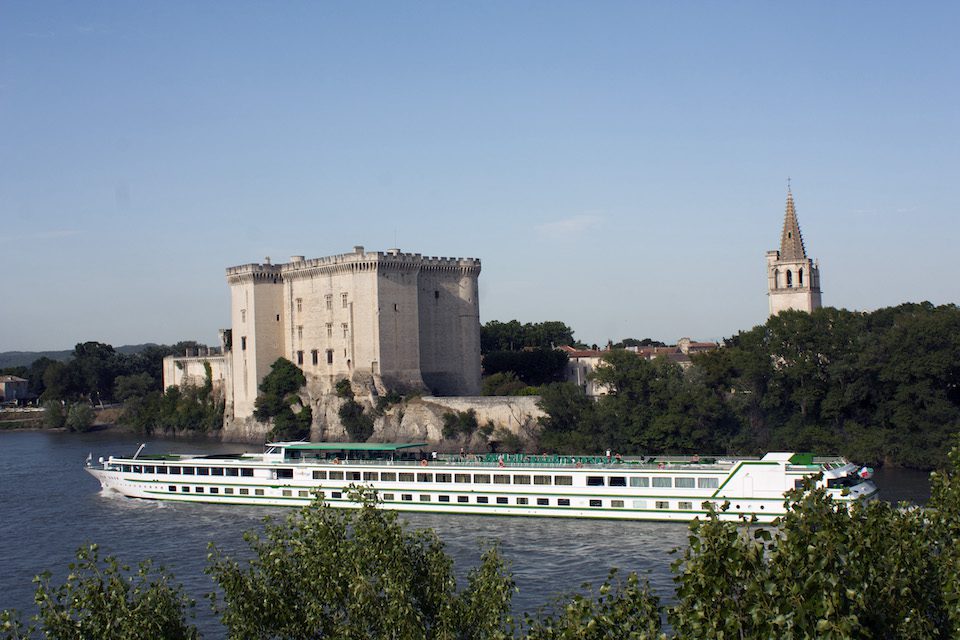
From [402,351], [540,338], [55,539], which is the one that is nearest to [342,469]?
[55,539]

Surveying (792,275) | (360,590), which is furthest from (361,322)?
(360,590)

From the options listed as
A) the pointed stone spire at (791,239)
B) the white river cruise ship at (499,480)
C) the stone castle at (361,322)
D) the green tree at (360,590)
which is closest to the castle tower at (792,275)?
Answer: the pointed stone spire at (791,239)

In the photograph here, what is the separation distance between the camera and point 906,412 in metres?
49.7

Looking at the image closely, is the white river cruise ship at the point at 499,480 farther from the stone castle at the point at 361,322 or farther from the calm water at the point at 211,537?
the stone castle at the point at 361,322

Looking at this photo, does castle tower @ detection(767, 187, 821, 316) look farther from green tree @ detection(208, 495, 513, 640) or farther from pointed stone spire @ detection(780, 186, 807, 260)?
green tree @ detection(208, 495, 513, 640)

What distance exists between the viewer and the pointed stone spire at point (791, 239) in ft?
221

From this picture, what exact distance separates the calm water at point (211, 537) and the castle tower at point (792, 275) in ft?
70.8

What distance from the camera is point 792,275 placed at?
67188mm

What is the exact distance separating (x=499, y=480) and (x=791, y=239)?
3537 cm

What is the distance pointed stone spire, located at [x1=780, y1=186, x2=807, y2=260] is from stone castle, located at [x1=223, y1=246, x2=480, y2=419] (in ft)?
62.7

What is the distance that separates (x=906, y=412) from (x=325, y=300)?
3500 cm

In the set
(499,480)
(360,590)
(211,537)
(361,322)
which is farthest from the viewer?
(361,322)

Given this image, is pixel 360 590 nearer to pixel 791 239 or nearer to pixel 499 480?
pixel 499 480

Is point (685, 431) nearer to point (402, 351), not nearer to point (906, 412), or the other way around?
point (906, 412)
